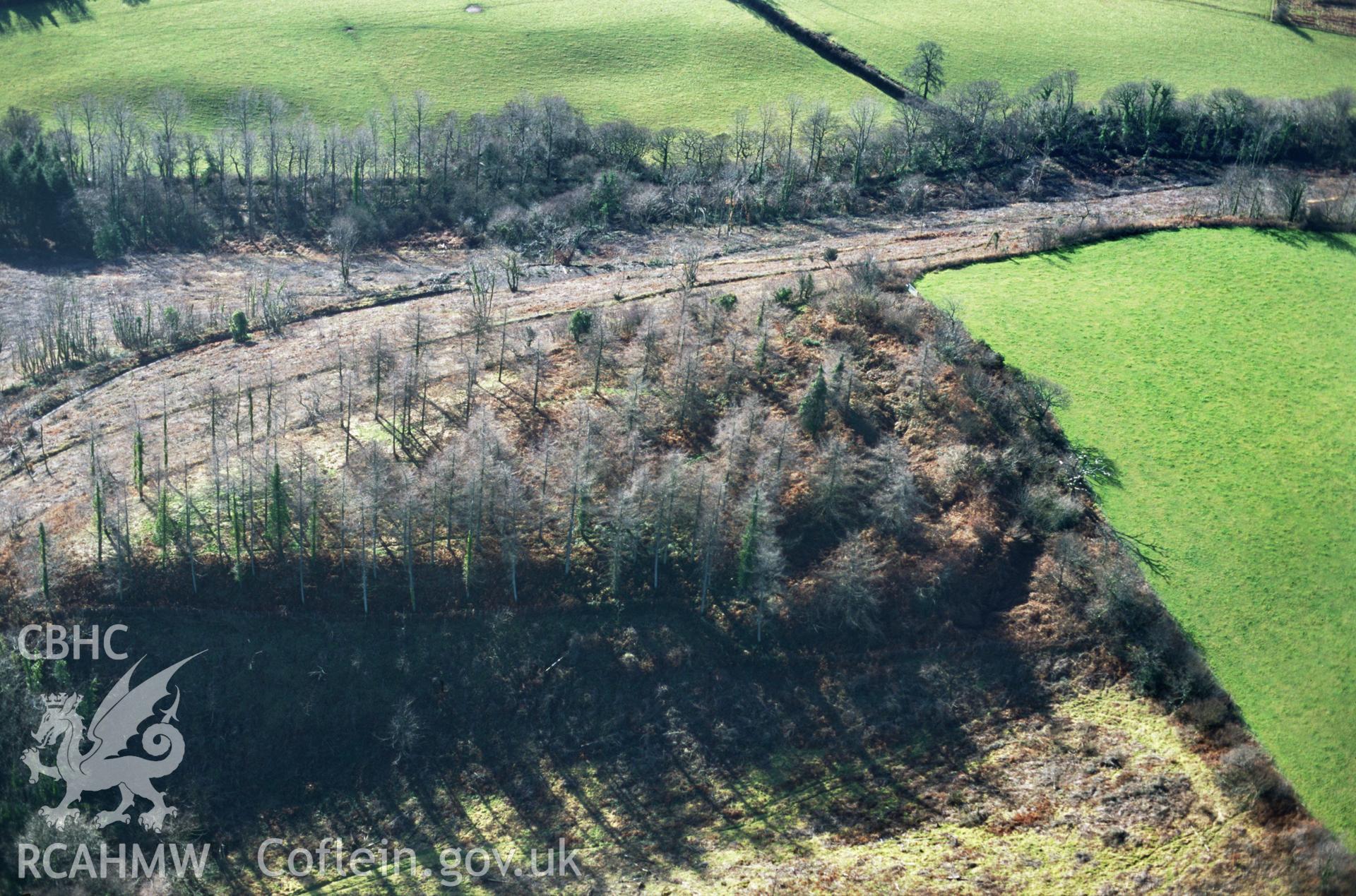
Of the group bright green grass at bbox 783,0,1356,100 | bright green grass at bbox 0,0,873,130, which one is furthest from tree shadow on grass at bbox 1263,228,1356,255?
bright green grass at bbox 0,0,873,130

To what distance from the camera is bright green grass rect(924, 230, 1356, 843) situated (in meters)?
71.6

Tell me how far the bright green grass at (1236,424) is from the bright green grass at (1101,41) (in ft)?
177

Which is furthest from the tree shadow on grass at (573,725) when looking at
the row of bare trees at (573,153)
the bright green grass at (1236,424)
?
the row of bare trees at (573,153)

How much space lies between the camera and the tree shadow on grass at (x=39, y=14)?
176 metres

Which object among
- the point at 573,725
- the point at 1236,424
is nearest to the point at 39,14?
the point at 573,725

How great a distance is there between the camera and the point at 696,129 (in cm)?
15500

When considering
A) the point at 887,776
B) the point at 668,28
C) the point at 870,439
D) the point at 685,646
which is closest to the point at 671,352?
the point at 870,439

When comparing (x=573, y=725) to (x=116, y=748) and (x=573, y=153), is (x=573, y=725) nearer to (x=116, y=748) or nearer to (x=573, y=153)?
(x=116, y=748)

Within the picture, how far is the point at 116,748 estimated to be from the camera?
7475 cm

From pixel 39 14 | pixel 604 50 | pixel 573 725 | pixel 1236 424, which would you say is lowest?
pixel 573 725

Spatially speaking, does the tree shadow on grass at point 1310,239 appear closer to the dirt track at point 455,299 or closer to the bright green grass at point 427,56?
the dirt track at point 455,299

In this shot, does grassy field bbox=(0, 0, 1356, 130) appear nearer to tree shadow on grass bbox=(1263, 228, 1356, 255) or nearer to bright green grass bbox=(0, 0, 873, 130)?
Answer: bright green grass bbox=(0, 0, 873, 130)

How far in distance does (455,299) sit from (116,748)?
59.5m

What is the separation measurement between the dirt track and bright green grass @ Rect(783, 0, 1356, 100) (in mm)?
31373
